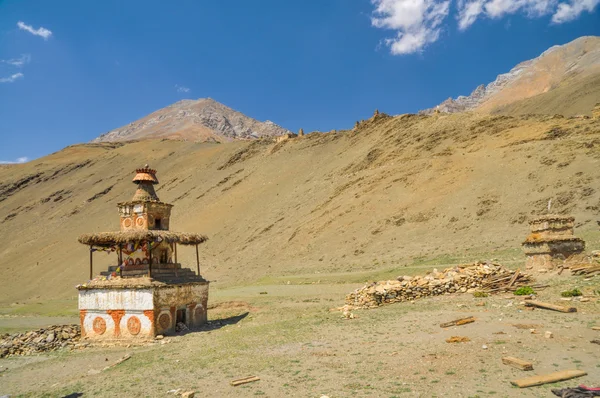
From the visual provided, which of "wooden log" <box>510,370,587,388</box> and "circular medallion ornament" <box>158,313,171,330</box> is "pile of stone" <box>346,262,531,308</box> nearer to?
"circular medallion ornament" <box>158,313,171,330</box>

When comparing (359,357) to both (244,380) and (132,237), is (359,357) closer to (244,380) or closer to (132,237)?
(244,380)

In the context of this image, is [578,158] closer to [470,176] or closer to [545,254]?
[470,176]

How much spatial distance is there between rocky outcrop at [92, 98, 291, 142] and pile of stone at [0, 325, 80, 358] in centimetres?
12953

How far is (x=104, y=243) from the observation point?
19.7m

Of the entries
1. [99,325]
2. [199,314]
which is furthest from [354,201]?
[99,325]

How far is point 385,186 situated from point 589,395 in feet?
133

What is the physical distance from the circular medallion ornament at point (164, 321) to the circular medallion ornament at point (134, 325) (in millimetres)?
747

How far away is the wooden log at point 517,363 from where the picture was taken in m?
8.41

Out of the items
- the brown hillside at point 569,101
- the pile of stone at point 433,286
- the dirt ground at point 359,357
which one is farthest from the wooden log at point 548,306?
the brown hillside at point 569,101

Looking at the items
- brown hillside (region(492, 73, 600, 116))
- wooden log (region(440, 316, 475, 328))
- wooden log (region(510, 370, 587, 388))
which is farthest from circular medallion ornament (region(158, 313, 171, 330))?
brown hillside (region(492, 73, 600, 116))

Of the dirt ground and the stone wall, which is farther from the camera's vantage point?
the stone wall

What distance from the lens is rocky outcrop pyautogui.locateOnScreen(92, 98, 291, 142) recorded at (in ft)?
510

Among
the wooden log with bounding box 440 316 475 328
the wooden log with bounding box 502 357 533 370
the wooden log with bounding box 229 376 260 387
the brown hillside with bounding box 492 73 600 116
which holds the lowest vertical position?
the wooden log with bounding box 229 376 260 387

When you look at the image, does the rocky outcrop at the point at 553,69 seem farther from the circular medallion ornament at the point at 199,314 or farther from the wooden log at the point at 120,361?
the wooden log at the point at 120,361
